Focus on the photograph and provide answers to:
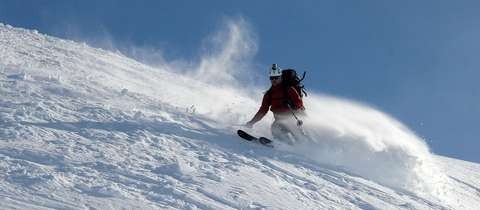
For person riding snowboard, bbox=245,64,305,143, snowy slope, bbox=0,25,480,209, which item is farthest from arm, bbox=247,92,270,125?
snowy slope, bbox=0,25,480,209

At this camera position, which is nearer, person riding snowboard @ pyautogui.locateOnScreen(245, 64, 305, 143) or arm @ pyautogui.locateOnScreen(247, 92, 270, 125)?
person riding snowboard @ pyautogui.locateOnScreen(245, 64, 305, 143)

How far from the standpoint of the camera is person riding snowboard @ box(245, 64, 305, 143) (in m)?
13.3

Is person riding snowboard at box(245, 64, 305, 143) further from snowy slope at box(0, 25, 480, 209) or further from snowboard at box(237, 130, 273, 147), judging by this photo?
snowboard at box(237, 130, 273, 147)

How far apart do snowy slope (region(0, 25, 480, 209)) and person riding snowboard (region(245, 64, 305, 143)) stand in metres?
0.46

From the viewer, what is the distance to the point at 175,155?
9.80 meters

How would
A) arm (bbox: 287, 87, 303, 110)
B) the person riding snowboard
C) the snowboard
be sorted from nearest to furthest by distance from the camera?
the snowboard, the person riding snowboard, arm (bbox: 287, 87, 303, 110)

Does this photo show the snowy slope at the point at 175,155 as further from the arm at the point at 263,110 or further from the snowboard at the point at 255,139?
the arm at the point at 263,110

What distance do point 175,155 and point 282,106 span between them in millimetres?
4215

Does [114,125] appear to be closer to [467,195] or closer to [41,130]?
[41,130]

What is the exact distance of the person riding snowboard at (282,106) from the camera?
13328 mm

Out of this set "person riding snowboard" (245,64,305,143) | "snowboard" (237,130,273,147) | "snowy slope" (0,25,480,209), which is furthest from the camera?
Answer: "person riding snowboard" (245,64,305,143)

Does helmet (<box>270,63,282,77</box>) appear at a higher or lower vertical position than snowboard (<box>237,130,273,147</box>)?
higher

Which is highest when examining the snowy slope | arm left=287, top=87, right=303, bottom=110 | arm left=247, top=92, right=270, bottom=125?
→ arm left=287, top=87, right=303, bottom=110

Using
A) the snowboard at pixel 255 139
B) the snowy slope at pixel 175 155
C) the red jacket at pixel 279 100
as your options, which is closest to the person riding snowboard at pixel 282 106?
the red jacket at pixel 279 100
